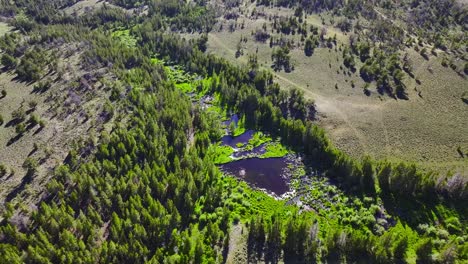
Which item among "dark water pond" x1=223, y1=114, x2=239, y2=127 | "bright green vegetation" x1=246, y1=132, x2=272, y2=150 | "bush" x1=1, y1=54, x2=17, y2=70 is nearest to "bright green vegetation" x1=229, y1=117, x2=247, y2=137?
"dark water pond" x1=223, y1=114, x2=239, y2=127

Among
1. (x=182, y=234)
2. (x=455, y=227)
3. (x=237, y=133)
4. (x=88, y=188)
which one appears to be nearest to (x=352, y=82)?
(x=237, y=133)

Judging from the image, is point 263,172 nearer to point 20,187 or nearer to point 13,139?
point 20,187

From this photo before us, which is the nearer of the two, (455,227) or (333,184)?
(455,227)

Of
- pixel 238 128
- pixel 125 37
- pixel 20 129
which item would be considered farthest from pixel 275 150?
pixel 125 37

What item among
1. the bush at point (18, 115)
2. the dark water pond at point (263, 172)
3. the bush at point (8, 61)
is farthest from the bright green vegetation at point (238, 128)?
the bush at point (8, 61)

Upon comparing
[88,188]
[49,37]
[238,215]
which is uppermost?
[49,37]

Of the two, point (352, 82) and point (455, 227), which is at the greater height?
point (352, 82)

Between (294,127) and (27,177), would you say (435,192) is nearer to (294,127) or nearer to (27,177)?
(294,127)

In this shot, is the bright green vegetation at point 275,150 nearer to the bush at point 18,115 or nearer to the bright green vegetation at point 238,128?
the bright green vegetation at point 238,128

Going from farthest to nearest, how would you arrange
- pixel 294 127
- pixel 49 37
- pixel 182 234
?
pixel 49 37
pixel 294 127
pixel 182 234
